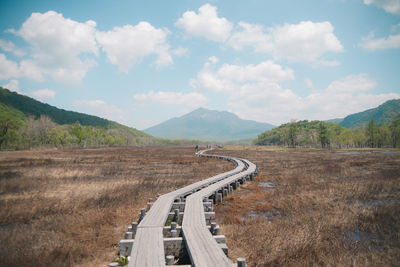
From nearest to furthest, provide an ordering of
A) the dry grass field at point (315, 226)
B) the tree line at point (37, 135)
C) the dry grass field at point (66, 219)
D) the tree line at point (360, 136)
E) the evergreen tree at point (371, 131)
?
1. the dry grass field at point (315, 226)
2. the dry grass field at point (66, 219)
3. the tree line at point (37, 135)
4. the tree line at point (360, 136)
5. the evergreen tree at point (371, 131)

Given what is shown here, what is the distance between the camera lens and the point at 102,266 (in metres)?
6.16

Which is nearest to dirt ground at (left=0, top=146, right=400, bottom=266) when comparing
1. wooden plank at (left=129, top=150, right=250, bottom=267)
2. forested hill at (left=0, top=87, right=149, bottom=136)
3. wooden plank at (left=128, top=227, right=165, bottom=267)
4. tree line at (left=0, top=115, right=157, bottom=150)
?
wooden plank at (left=129, top=150, right=250, bottom=267)

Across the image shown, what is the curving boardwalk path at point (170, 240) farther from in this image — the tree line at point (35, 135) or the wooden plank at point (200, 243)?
the tree line at point (35, 135)

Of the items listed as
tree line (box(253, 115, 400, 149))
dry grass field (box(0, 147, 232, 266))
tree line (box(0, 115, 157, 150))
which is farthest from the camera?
tree line (box(253, 115, 400, 149))

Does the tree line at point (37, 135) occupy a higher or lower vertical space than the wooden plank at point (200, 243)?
higher

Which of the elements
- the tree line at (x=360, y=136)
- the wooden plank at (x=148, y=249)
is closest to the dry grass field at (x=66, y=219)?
the wooden plank at (x=148, y=249)

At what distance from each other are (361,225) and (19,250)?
12.6m

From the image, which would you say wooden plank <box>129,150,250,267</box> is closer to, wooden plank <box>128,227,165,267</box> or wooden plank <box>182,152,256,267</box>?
wooden plank <box>128,227,165,267</box>

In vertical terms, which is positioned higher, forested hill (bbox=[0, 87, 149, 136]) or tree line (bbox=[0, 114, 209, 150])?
forested hill (bbox=[0, 87, 149, 136])

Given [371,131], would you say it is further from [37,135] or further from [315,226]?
[37,135]

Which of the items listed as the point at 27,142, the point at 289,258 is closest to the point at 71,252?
the point at 289,258

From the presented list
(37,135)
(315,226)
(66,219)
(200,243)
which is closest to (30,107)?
(37,135)

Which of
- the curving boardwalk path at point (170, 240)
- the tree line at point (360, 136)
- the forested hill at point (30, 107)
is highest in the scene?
the forested hill at point (30, 107)

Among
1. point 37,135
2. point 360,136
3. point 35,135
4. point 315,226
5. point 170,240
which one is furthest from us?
point 360,136
